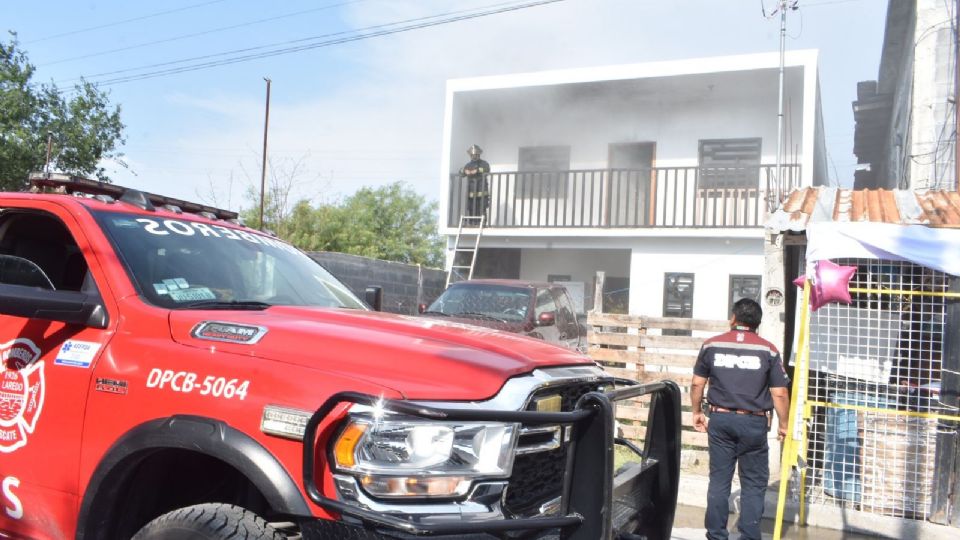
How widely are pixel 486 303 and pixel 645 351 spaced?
308cm

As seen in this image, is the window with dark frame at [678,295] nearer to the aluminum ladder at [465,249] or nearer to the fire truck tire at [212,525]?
the aluminum ladder at [465,249]

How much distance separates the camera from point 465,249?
51.6 feet

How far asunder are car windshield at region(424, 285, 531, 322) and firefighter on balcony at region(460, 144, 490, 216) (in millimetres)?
4741

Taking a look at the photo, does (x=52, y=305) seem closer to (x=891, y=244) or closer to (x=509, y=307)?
(x=891, y=244)

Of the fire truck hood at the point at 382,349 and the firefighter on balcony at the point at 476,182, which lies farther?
the firefighter on balcony at the point at 476,182

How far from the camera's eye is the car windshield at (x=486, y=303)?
10.5 m

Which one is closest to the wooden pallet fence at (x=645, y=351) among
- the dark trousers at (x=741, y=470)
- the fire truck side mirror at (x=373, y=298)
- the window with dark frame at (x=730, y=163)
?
the dark trousers at (x=741, y=470)

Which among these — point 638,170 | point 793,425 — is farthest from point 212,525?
point 638,170

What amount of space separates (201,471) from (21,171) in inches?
639

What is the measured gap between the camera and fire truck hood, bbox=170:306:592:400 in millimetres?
2404

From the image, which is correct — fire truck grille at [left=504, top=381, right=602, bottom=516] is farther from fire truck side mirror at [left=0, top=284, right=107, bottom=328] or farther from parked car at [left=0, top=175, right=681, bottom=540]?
fire truck side mirror at [left=0, top=284, right=107, bottom=328]

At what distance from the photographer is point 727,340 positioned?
5.35m

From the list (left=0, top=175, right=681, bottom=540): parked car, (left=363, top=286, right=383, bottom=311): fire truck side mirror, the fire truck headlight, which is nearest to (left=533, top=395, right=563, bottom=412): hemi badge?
(left=0, top=175, right=681, bottom=540): parked car

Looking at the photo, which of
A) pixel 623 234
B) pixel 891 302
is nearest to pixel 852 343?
pixel 891 302
